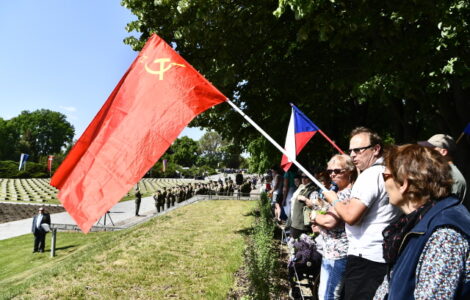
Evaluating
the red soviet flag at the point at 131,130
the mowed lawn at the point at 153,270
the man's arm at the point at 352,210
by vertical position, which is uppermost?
the red soviet flag at the point at 131,130

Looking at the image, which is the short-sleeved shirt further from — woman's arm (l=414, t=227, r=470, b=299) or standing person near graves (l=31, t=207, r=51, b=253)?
standing person near graves (l=31, t=207, r=51, b=253)

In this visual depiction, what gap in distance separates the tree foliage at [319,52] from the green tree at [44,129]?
382 ft

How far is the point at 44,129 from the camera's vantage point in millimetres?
119188

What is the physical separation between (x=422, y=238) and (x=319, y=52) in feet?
33.9

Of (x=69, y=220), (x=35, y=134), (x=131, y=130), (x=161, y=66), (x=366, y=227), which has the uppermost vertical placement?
(x=35, y=134)

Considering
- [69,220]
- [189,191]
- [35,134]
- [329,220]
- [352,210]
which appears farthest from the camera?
[35,134]

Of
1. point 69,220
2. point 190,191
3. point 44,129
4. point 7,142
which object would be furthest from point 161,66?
point 44,129

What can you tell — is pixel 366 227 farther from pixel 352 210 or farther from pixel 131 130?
pixel 131 130

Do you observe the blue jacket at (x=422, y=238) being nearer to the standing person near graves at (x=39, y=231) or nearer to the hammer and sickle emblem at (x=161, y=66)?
the hammer and sickle emblem at (x=161, y=66)

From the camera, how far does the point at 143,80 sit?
3.62m

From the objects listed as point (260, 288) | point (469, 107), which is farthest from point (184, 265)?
point (469, 107)

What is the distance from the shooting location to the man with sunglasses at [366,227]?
111 inches

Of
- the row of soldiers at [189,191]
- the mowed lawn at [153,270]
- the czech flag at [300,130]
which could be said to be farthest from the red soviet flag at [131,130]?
the row of soldiers at [189,191]

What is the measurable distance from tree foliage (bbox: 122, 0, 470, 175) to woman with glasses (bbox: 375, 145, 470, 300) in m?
4.39
